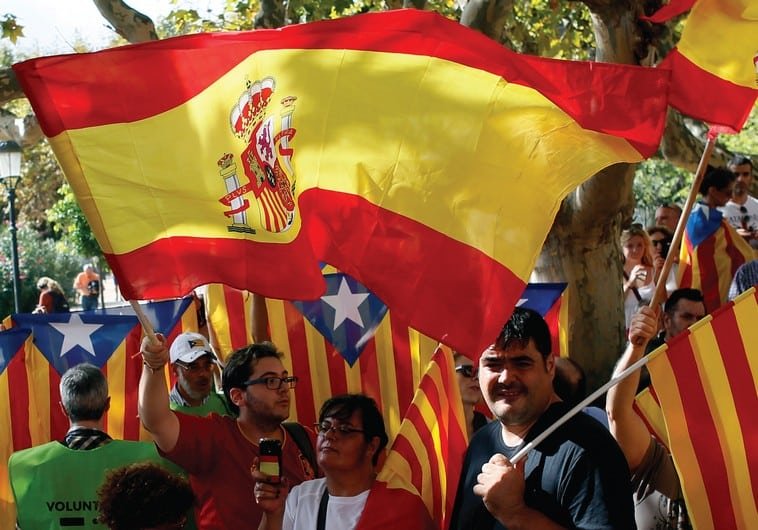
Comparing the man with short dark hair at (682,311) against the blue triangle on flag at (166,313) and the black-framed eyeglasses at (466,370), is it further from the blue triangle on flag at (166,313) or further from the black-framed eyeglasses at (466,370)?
the blue triangle on flag at (166,313)

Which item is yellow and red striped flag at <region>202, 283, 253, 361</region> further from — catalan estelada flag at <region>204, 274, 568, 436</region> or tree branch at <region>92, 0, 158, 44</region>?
tree branch at <region>92, 0, 158, 44</region>

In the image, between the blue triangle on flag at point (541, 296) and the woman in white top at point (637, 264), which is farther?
the woman in white top at point (637, 264)

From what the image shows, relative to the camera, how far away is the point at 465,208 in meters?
4.18

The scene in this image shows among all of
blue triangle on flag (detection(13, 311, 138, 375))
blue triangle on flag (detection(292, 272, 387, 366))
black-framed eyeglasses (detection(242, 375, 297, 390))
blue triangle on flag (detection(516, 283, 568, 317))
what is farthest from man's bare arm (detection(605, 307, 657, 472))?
blue triangle on flag (detection(13, 311, 138, 375))

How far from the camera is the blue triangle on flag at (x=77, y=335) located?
714cm

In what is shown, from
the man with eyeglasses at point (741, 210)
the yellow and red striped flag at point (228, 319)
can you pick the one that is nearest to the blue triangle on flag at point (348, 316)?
the yellow and red striped flag at point (228, 319)

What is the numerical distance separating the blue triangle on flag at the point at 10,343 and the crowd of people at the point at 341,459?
4.46ft

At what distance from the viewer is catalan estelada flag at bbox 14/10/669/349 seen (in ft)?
13.7

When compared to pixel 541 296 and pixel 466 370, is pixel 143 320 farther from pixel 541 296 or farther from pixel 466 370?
pixel 541 296

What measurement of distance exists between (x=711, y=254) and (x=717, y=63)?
4.32m

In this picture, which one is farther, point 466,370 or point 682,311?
point 466,370

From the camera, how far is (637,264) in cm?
902

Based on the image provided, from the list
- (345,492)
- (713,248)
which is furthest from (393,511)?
(713,248)

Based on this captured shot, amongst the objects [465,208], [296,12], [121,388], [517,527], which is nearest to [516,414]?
[517,527]
